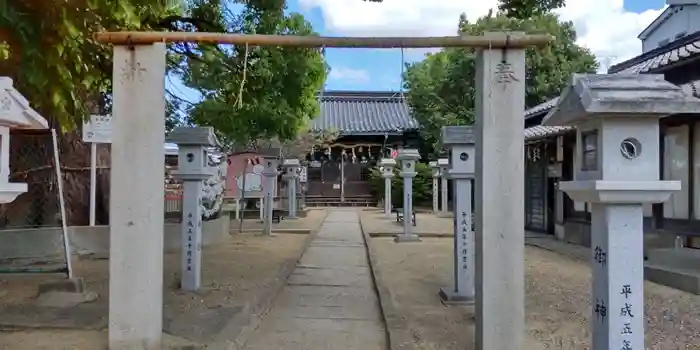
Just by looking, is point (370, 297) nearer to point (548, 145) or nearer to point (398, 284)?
point (398, 284)

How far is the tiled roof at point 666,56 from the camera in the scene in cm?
1069

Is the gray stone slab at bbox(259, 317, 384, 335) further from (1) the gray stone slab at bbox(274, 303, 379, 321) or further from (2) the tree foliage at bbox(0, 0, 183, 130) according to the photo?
(2) the tree foliage at bbox(0, 0, 183, 130)

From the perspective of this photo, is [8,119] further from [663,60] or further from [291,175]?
[291,175]

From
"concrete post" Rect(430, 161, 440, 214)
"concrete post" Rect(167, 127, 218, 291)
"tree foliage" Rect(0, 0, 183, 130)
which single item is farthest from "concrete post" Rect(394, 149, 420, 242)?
"tree foliage" Rect(0, 0, 183, 130)

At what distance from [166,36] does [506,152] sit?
318cm

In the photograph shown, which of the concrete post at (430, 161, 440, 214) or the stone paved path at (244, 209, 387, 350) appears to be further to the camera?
the concrete post at (430, 161, 440, 214)

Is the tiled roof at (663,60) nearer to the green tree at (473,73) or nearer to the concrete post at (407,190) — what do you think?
the concrete post at (407,190)

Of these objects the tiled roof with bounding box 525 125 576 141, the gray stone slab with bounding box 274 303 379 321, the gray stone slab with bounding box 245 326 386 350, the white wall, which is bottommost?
the gray stone slab with bounding box 245 326 386 350

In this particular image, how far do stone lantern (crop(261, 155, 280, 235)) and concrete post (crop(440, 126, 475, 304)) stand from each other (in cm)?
1015

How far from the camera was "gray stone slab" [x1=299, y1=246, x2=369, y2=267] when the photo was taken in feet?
40.8

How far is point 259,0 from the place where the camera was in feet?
31.6

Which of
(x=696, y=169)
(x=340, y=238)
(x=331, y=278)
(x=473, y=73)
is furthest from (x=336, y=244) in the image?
(x=473, y=73)

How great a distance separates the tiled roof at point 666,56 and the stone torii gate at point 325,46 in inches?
261

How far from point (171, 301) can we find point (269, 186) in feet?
35.4
